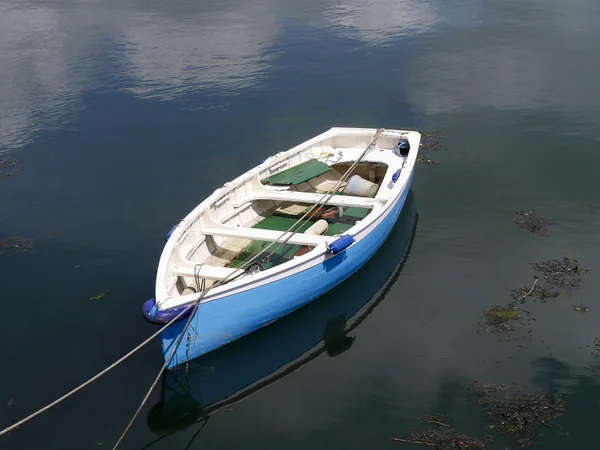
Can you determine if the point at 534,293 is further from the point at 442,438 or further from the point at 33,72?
the point at 33,72

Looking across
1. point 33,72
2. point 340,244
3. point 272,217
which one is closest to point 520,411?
point 340,244

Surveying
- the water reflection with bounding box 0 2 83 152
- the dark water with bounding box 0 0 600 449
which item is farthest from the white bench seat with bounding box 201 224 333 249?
the water reflection with bounding box 0 2 83 152

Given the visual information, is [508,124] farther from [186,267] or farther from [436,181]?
[186,267]

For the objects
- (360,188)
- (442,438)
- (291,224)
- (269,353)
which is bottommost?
(269,353)

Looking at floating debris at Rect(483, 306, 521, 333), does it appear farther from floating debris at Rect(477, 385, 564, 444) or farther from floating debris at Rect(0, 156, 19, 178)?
floating debris at Rect(0, 156, 19, 178)

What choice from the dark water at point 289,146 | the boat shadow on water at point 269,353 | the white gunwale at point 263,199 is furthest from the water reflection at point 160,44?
the boat shadow on water at point 269,353

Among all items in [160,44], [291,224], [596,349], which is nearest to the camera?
[596,349]

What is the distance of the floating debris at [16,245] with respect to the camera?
2077 cm

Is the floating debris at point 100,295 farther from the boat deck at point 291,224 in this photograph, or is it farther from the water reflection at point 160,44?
the water reflection at point 160,44

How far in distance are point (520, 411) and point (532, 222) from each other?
9017 mm

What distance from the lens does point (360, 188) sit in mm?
20719

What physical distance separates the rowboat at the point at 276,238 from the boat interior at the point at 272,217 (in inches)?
1.3

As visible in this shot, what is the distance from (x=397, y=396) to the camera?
47.1ft

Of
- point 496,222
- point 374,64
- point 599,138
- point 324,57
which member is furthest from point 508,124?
point 324,57
